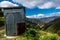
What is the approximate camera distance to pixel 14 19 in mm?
16891

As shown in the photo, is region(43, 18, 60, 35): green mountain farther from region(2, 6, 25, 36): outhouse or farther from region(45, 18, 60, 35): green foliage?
region(2, 6, 25, 36): outhouse

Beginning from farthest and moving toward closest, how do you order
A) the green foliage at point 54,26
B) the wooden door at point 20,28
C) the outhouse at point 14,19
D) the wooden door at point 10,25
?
1. the wooden door at point 20,28
2. the wooden door at point 10,25
3. the outhouse at point 14,19
4. the green foliage at point 54,26

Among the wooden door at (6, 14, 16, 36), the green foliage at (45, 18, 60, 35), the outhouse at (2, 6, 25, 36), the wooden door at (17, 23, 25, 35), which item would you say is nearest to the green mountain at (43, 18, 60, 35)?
the green foliage at (45, 18, 60, 35)

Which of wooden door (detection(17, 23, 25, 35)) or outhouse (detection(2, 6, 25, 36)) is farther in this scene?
wooden door (detection(17, 23, 25, 35))

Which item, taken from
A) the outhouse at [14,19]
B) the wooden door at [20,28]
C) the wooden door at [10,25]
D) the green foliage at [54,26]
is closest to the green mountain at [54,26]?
the green foliage at [54,26]

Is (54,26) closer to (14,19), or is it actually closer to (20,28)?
(20,28)

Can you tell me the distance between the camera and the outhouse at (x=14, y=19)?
16750 mm

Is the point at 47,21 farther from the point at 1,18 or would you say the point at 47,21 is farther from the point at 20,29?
the point at 1,18

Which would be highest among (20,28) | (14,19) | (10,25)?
(14,19)

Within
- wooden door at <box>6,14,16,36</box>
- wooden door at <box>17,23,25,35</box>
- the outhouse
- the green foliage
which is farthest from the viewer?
wooden door at <box>17,23,25,35</box>

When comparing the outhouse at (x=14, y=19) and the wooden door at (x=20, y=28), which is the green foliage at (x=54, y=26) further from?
the outhouse at (x=14, y=19)

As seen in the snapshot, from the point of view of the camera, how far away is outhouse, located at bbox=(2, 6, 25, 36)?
659 inches

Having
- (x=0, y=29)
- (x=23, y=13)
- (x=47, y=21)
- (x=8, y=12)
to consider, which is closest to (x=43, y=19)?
(x=47, y=21)

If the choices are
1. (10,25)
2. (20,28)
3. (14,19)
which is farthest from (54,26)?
(10,25)
